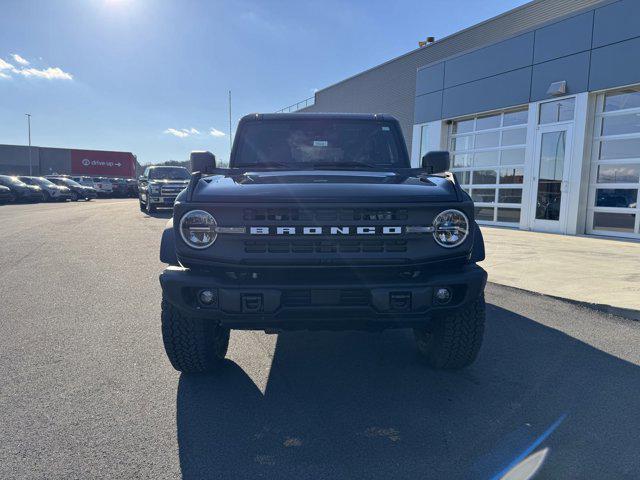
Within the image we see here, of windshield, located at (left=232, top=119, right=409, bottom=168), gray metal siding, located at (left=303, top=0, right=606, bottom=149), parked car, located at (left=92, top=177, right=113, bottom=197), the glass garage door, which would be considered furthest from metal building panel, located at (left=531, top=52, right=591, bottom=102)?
parked car, located at (left=92, top=177, right=113, bottom=197)

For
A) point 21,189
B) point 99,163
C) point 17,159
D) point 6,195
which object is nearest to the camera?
point 6,195

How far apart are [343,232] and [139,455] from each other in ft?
5.07

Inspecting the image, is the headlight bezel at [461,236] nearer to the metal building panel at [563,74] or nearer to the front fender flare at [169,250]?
the front fender flare at [169,250]

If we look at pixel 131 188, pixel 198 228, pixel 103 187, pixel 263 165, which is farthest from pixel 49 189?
pixel 198 228

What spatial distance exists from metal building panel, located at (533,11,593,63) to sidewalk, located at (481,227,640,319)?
509 cm

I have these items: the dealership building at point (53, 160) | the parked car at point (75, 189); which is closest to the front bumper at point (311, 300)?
the parked car at point (75, 189)

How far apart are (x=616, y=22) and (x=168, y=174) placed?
50.0 ft

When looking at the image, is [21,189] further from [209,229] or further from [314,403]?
[314,403]

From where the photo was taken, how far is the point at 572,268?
23.7ft

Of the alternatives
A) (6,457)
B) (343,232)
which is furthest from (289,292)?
(6,457)

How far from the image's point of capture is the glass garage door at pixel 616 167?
37.0ft

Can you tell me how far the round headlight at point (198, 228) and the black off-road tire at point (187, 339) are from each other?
53cm

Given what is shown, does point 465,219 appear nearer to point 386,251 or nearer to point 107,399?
point 386,251

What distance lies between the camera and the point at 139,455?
2.33 metres
